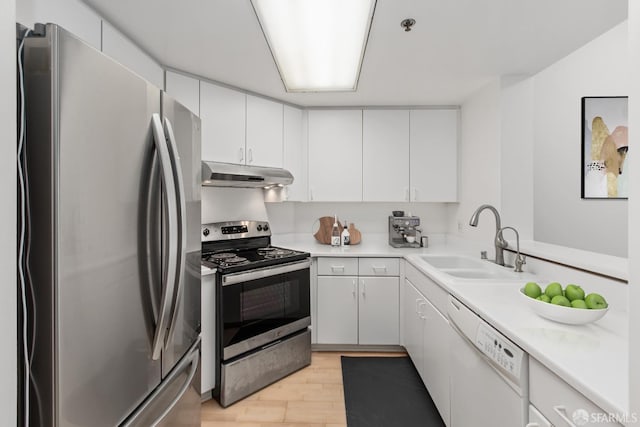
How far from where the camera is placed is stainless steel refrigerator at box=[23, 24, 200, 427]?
62 cm

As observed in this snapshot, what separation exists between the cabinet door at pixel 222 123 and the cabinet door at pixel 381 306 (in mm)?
1510

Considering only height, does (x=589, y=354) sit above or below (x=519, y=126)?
below

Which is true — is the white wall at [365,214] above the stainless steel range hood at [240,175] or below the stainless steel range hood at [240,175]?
below

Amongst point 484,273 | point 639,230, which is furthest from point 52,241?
point 484,273

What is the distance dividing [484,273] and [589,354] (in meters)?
1.21

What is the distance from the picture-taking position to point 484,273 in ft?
6.65

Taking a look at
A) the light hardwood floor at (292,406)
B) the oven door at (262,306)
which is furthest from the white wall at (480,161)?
the light hardwood floor at (292,406)

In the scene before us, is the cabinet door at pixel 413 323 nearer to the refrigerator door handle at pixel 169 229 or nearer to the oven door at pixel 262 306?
the oven door at pixel 262 306

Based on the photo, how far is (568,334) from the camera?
1007 mm

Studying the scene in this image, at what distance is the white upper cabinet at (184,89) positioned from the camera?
2.06 meters

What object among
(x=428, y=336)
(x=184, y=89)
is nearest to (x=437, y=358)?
(x=428, y=336)

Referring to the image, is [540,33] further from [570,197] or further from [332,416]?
[332,416]

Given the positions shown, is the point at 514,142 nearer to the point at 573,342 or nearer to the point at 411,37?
the point at 411,37
